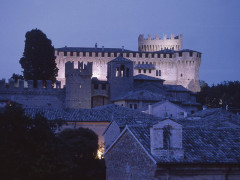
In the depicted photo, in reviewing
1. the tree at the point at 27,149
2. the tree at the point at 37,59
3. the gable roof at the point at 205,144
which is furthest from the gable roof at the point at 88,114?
the tree at the point at 37,59

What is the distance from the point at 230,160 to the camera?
2195 centimetres

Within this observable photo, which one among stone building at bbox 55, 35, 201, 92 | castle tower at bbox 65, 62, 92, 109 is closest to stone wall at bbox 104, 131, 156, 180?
castle tower at bbox 65, 62, 92, 109

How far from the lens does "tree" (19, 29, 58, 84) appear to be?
64.4 m

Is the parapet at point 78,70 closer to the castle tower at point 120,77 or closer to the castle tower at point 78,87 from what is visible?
the castle tower at point 78,87

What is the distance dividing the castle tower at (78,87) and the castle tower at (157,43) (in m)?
47.7

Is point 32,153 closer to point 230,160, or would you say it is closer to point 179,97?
point 230,160

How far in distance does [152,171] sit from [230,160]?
3079 millimetres

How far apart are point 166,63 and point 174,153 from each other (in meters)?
69.0

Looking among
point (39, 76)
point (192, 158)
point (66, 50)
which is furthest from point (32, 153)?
point (66, 50)

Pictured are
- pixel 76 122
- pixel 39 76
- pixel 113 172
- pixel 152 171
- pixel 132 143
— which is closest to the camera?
pixel 152 171

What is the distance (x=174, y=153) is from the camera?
21.4 m

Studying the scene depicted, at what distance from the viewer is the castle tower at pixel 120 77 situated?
62750 mm

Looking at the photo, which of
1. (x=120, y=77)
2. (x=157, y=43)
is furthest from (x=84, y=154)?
(x=157, y=43)

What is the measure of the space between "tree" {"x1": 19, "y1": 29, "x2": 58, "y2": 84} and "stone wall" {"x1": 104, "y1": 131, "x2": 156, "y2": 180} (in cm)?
4018
